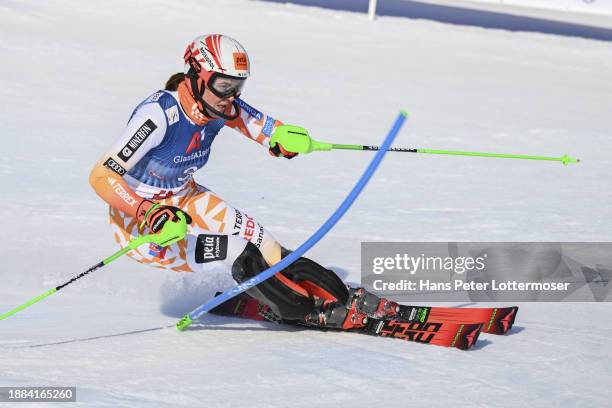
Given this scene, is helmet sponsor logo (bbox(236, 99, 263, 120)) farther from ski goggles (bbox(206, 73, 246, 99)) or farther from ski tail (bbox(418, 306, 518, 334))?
ski tail (bbox(418, 306, 518, 334))

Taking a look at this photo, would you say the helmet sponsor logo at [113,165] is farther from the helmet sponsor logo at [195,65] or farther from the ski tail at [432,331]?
the ski tail at [432,331]

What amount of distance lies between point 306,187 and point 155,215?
4.26m

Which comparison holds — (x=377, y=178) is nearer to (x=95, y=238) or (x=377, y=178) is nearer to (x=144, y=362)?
(x=95, y=238)

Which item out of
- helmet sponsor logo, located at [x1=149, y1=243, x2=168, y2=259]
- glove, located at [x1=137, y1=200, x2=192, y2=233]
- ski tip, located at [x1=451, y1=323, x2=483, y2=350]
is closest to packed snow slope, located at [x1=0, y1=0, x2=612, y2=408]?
ski tip, located at [x1=451, y1=323, x2=483, y2=350]

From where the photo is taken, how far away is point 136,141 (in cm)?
445

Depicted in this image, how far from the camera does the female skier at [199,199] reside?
4457 millimetres

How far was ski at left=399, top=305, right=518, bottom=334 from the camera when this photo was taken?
16.3ft

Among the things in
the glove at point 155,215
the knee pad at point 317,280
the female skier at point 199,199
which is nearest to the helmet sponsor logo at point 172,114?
the female skier at point 199,199

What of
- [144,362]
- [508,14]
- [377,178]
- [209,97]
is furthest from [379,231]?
[508,14]

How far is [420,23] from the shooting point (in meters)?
16.0

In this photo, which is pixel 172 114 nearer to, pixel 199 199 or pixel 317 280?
pixel 199 199

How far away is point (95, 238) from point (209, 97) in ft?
8.64

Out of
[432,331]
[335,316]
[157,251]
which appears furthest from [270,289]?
[432,331]

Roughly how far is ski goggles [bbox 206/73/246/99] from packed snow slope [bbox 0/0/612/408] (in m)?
1.18
